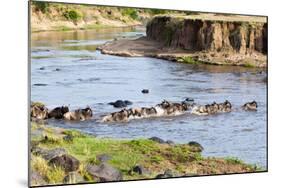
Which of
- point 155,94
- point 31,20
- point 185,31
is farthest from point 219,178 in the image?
point 31,20

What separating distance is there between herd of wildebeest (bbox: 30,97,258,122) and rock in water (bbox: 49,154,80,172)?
10.9 inches

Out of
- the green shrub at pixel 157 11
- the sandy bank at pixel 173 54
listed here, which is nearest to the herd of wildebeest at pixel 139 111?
the sandy bank at pixel 173 54

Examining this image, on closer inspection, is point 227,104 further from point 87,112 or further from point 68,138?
point 68,138

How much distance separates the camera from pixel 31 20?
4.18 meters

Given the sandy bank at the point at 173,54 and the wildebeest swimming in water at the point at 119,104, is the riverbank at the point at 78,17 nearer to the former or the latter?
the sandy bank at the point at 173,54

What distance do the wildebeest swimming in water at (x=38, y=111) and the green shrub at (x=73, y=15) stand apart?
672 mm

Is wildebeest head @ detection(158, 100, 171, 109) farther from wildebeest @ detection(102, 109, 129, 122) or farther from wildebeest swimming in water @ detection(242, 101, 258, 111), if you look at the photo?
wildebeest swimming in water @ detection(242, 101, 258, 111)

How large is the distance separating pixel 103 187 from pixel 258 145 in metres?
1.36

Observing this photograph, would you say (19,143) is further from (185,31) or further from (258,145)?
(258,145)

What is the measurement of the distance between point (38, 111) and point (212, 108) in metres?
1.38

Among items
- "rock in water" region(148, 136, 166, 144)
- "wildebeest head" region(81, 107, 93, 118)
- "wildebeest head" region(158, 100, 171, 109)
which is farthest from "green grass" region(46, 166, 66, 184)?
"wildebeest head" region(158, 100, 171, 109)

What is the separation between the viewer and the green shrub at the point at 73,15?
434 cm

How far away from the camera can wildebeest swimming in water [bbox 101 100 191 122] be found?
4.42 meters

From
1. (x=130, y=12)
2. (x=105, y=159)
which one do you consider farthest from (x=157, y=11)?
(x=105, y=159)
